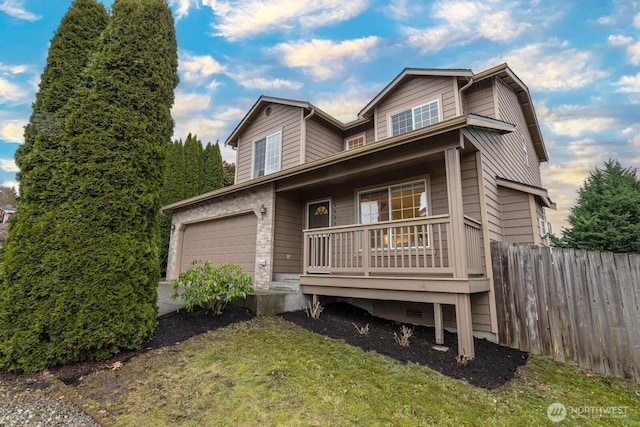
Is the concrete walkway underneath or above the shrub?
underneath

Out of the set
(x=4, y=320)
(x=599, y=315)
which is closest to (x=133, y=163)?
(x=4, y=320)

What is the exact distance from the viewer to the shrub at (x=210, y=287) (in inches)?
216

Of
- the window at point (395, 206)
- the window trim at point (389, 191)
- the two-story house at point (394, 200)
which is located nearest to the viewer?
the two-story house at point (394, 200)

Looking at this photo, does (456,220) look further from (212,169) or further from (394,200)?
(212,169)

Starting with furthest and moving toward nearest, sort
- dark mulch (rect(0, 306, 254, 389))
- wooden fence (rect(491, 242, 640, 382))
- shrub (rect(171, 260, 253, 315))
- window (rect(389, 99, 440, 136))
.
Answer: window (rect(389, 99, 440, 136))
shrub (rect(171, 260, 253, 315))
wooden fence (rect(491, 242, 640, 382))
dark mulch (rect(0, 306, 254, 389))

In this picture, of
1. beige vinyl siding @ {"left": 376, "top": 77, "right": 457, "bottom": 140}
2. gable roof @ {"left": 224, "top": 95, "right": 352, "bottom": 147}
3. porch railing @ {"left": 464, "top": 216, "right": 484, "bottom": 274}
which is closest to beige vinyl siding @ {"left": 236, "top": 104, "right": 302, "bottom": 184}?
gable roof @ {"left": 224, "top": 95, "right": 352, "bottom": 147}

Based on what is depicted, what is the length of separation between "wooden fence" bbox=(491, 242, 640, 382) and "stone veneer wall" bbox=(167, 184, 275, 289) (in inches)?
211

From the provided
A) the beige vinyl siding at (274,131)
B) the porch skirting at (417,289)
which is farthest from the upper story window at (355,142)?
the porch skirting at (417,289)

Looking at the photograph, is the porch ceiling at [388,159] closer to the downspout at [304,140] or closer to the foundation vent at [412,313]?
the downspout at [304,140]

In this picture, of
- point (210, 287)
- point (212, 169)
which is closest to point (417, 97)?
point (210, 287)

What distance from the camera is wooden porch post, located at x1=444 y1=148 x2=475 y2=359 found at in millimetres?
4484

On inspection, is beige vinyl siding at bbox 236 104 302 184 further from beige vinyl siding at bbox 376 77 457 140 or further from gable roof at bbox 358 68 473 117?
beige vinyl siding at bbox 376 77 457 140

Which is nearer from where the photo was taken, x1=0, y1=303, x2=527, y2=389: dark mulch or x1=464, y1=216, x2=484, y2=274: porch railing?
x1=0, y1=303, x2=527, y2=389: dark mulch

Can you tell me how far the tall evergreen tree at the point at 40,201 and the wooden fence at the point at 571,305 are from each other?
6894mm
